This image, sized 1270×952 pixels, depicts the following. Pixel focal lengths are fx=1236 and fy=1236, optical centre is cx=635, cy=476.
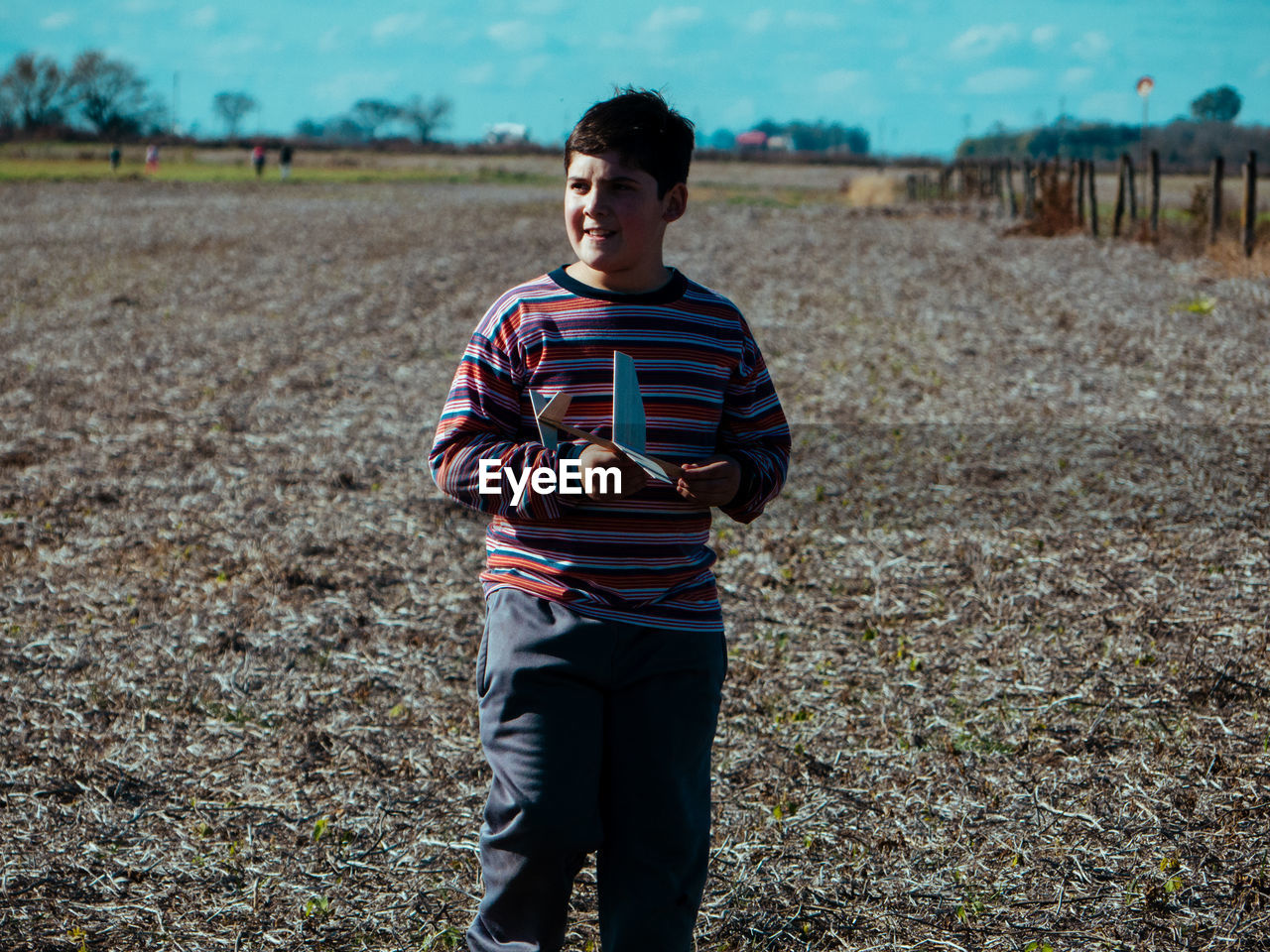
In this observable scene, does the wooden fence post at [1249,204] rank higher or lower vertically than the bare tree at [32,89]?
lower

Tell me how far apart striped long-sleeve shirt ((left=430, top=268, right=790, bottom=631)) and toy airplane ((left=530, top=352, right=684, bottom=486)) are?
0.16 m

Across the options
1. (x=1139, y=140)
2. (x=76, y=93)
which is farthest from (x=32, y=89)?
(x=1139, y=140)

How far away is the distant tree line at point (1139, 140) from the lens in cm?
2642

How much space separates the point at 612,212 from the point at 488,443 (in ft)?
1.72

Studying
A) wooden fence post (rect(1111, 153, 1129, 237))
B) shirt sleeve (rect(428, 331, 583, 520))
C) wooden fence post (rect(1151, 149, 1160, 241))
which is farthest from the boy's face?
wooden fence post (rect(1111, 153, 1129, 237))

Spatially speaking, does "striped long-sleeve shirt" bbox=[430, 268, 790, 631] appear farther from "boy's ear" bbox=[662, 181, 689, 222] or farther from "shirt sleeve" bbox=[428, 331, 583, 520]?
"boy's ear" bbox=[662, 181, 689, 222]

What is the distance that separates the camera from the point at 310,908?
3.39 metres

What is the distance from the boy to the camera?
2.34 m

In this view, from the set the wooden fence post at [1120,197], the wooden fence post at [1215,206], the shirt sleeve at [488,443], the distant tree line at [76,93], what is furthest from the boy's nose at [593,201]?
the distant tree line at [76,93]

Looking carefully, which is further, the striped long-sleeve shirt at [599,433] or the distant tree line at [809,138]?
the distant tree line at [809,138]

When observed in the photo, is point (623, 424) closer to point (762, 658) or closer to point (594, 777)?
point (594, 777)

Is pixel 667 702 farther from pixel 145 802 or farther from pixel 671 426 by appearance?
pixel 145 802

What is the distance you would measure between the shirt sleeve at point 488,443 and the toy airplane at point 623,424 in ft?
0.55

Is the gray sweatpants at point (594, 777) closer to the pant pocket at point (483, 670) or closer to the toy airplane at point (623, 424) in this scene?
the pant pocket at point (483, 670)
